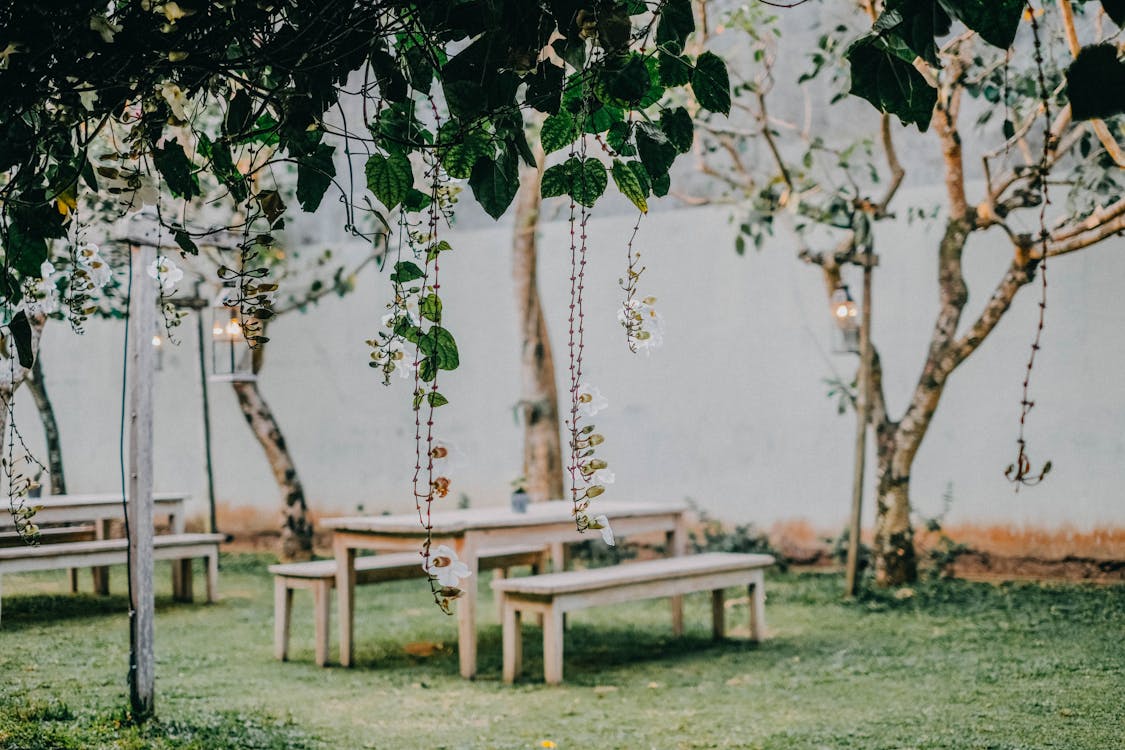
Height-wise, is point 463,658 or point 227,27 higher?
point 227,27

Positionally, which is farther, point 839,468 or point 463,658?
point 839,468

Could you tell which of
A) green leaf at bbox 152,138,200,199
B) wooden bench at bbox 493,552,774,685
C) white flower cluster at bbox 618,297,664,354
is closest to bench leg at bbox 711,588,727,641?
wooden bench at bbox 493,552,774,685

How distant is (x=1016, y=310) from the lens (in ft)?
22.0

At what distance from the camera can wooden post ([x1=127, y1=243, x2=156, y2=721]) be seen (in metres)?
3.53

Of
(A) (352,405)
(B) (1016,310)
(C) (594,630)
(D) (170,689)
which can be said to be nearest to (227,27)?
(D) (170,689)

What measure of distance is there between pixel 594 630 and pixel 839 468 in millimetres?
2380

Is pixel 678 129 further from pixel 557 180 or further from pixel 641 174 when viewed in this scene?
pixel 557 180

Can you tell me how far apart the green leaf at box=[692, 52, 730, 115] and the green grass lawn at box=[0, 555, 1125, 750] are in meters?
2.47

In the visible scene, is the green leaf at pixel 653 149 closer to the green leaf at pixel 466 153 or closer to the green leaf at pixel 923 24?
the green leaf at pixel 466 153

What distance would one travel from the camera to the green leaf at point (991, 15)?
1129 mm

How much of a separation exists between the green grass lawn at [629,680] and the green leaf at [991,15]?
2664 millimetres

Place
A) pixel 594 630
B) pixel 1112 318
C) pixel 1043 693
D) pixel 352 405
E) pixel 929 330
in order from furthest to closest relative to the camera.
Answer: pixel 352 405, pixel 929 330, pixel 1112 318, pixel 594 630, pixel 1043 693

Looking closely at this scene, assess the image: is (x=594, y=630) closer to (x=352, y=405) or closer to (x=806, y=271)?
(x=806, y=271)

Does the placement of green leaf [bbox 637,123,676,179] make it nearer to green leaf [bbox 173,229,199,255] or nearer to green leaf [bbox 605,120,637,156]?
green leaf [bbox 605,120,637,156]
